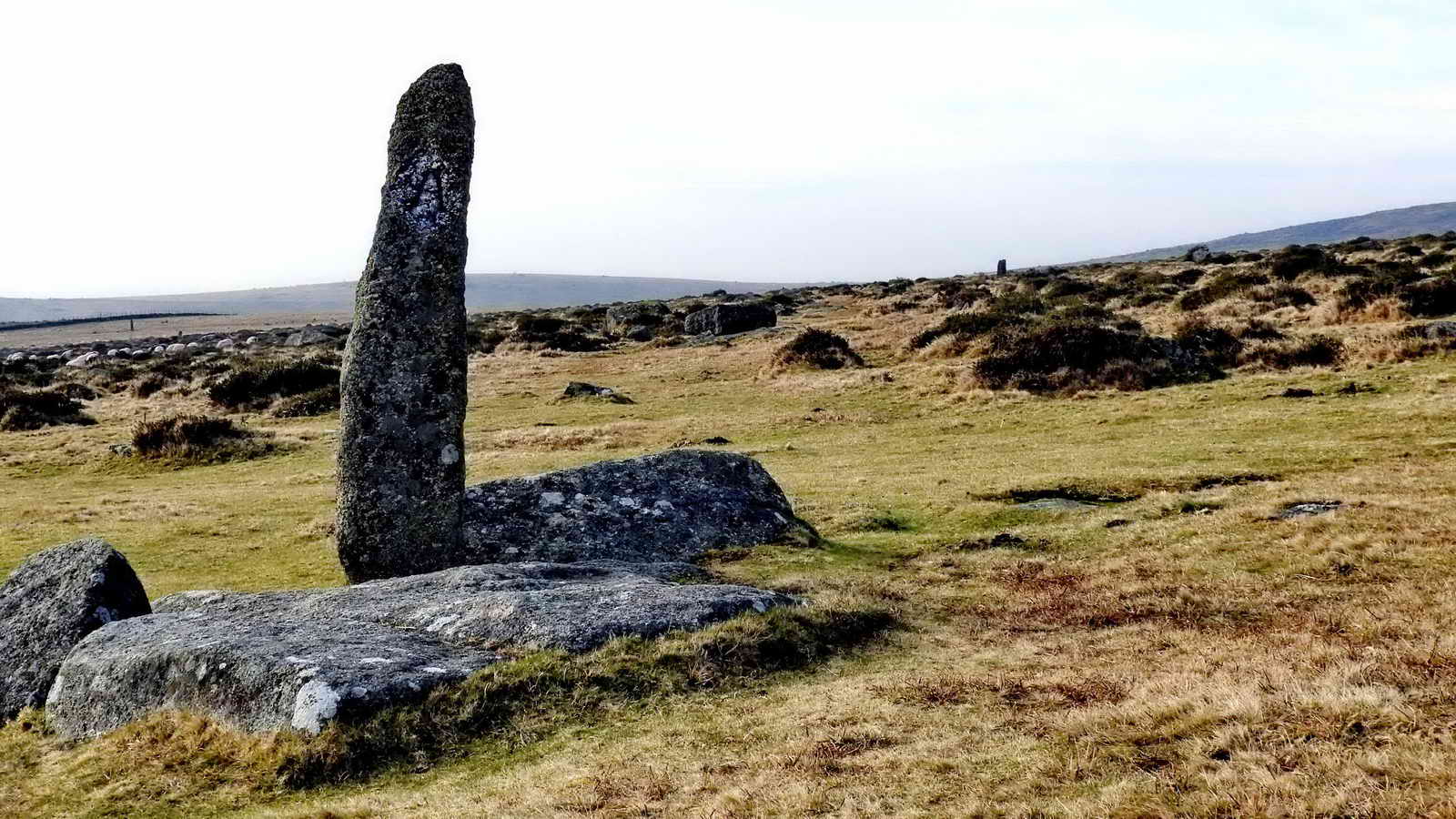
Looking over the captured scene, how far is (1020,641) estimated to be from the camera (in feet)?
36.4

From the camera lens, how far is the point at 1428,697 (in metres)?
7.24

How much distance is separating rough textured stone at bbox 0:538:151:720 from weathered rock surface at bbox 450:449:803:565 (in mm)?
4183

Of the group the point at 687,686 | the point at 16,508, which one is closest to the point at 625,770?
the point at 687,686

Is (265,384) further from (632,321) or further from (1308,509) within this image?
(1308,509)

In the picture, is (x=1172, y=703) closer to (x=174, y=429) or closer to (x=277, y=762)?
(x=277, y=762)

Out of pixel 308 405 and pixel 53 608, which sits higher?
pixel 53 608

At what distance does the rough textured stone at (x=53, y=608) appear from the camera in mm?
11945

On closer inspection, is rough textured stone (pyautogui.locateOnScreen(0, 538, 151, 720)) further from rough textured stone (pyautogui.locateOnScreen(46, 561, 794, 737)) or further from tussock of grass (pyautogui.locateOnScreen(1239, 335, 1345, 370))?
tussock of grass (pyautogui.locateOnScreen(1239, 335, 1345, 370))

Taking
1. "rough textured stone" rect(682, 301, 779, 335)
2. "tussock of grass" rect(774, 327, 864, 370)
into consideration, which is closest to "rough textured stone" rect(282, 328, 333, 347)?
"rough textured stone" rect(682, 301, 779, 335)

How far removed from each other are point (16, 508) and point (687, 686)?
2259 centimetres

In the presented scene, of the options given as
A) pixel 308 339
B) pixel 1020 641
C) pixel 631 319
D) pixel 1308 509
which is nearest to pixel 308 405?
pixel 631 319

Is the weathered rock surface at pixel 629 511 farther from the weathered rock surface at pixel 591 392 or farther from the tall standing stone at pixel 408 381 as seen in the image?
the weathered rock surface at pixel 591 392

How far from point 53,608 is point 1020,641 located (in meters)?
Result: 11.0

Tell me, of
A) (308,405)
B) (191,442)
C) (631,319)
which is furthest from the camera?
(631,319)
